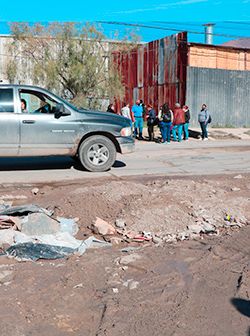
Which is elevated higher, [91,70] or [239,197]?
[91,70]

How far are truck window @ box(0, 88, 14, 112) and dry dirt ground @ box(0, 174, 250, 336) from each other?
137 inches

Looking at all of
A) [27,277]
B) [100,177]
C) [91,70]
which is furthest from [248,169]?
[91,70]

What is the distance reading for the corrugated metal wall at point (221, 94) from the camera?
26219mm

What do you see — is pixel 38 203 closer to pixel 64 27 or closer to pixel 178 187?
pixel 178 187

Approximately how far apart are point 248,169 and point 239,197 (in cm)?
428

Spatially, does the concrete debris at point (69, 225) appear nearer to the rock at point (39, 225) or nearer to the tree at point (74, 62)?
the rock at point (39, 225)

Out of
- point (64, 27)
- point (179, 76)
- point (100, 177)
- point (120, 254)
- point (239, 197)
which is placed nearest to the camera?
point (120, 254)

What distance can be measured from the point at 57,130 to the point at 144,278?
6366 millimetres

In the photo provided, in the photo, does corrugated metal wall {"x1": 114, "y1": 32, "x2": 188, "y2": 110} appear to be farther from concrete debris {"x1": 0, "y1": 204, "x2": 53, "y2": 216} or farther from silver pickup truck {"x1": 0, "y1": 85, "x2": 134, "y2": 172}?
concrete debris {"x1": 0, "y1": 204, "x2": 53, "y2": 216}

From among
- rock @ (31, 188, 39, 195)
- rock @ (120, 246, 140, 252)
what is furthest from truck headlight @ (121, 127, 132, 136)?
rock @ (120, 246, 140, 252)

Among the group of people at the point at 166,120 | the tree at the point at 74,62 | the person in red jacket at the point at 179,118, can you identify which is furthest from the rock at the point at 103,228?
the tree at the point at 74,62

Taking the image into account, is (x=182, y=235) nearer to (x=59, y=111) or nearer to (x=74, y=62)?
(x=59, y=111)

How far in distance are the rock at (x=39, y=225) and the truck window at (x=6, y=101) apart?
15.1 ft

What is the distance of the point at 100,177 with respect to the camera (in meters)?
10.7
